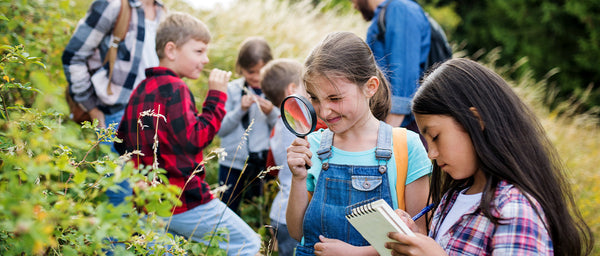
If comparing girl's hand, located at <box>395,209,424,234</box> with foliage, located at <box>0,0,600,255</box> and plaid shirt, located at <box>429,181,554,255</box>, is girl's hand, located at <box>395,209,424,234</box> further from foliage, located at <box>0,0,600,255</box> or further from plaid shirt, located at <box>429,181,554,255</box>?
foliage, located at <box>0,0,600,255</box>

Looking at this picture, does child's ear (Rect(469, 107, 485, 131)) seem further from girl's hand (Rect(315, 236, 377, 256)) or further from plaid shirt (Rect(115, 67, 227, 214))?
plaid shirt (Rect(115, 67, 227, 214))

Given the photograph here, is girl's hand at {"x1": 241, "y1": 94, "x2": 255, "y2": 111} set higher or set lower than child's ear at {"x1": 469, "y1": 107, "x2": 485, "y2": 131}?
lower

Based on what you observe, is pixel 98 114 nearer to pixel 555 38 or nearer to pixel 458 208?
pixel 458 208

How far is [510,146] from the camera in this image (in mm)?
1652

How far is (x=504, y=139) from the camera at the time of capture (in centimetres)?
165

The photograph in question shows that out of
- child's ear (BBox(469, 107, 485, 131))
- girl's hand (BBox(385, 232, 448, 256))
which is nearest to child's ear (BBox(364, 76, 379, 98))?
child's ear (BBox(469, 107, 485, 131))

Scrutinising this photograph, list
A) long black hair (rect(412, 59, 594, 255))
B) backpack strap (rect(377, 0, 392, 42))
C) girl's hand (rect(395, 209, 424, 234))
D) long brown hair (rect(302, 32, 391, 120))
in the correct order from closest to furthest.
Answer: long black hair (rect(412, 59, 594, 255))
girl's hand (rect(395, 209, 424, 234))
long brown hair (rect(302, 32, 391, 120))
backpack strap (rect(377, 0, 392, 42))

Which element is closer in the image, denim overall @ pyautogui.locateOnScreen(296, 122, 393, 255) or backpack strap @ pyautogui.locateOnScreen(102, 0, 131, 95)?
denim overall @ pyautogui.locateOnScreen(296, 122, 393, 255)

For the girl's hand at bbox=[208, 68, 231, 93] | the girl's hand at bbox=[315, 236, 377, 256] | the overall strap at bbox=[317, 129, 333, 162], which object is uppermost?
the girl's hand at bbox=[208, 68, 231, 93]

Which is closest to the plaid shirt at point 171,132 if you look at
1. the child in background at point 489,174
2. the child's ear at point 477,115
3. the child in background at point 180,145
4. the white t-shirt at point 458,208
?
the child in background at point 180,145

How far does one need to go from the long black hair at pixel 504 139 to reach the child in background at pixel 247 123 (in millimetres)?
2045

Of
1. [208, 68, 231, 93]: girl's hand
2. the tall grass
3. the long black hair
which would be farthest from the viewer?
the tall grass

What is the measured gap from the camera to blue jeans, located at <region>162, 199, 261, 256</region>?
101 inches

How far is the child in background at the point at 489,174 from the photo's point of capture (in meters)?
1.49
